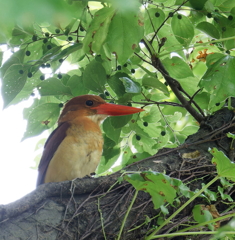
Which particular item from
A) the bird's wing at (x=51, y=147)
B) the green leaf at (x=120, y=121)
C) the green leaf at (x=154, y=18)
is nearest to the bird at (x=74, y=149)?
the bird's wing at (x=51, y=147)

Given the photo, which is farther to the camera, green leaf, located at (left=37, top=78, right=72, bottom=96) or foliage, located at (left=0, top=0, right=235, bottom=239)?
green leaf, located at (left=37, top=78, right=72, bottom=96)

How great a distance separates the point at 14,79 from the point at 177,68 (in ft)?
3.72

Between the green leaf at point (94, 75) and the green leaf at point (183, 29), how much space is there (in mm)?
615

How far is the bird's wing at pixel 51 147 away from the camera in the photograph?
2600 millimetres

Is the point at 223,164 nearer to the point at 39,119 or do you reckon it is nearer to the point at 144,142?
the point at 144,142

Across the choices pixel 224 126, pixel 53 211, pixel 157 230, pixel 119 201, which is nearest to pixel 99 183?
pixel 119 201

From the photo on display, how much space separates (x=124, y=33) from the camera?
5.40 feet

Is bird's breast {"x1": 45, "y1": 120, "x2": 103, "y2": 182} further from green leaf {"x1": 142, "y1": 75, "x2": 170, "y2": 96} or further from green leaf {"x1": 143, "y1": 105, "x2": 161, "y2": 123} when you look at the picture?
green leaf {"x1": 142, "y1": 75, "x2": 170, "y2": 96}

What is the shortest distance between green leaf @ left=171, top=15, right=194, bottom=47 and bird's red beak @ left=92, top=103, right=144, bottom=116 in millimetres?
599

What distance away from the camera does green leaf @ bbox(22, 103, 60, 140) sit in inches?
97.5

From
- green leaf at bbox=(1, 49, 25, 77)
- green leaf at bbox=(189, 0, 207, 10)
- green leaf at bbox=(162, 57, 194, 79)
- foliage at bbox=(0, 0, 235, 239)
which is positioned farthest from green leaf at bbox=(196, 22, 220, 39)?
green leaf at bbox=(1, 49, 25, 77)

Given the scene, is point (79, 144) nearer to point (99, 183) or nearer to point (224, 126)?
point (99, 183)

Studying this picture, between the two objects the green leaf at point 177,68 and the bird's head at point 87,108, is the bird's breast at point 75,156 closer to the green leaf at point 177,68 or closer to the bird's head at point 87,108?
the bird's head at point 87,108

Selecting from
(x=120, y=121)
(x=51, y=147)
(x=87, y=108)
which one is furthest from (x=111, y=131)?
(x=87, y=108)
